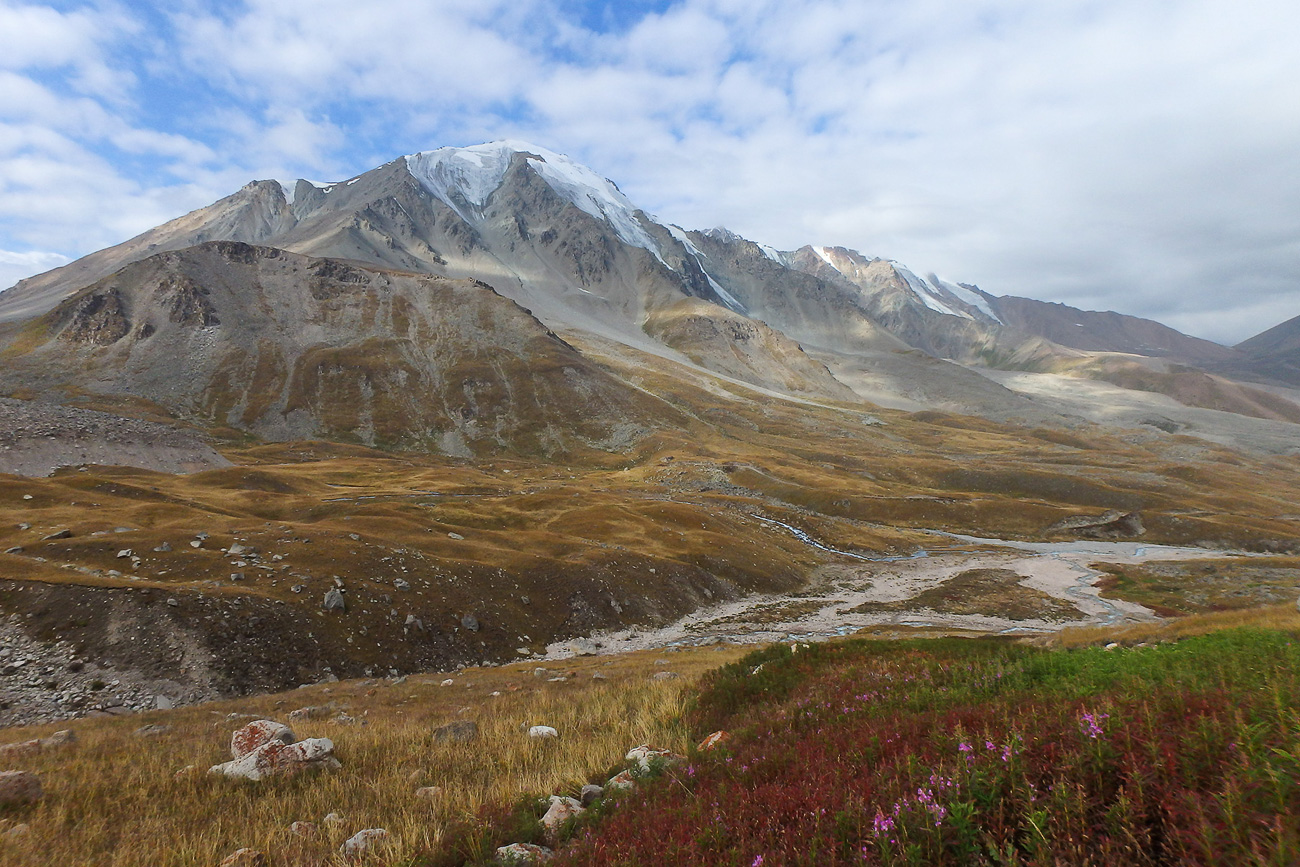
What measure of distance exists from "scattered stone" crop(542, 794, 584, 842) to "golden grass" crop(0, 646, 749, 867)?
702mm

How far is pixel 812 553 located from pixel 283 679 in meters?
65.1

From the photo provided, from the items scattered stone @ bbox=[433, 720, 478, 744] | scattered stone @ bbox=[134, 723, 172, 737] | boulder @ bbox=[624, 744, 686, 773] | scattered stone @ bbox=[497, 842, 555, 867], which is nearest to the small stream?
scattered stone @ bbox=[134, 723, 172, 737]

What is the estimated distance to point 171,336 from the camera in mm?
172625

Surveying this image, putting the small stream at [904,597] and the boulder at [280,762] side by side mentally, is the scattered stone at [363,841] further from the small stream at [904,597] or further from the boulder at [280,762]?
the small stream at [904,597]

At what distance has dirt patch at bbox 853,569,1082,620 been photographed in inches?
2255

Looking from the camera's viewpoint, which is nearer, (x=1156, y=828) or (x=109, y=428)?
(x=1156, y=828)

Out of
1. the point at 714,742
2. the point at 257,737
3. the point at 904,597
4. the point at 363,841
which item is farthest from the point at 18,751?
the point at 904,597

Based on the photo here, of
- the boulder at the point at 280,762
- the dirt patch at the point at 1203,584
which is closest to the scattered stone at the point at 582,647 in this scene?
the boulder at the point at 280,762

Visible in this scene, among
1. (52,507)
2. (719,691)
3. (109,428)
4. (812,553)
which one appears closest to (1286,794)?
(719,691)

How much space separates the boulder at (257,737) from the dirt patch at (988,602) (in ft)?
181

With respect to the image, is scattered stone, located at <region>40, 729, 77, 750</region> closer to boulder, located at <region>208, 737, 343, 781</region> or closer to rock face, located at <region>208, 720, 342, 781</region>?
rock face, located at <region>208, 720, 342, 781</region>

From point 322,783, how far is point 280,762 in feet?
4.37

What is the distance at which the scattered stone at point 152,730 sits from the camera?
16.2 metres

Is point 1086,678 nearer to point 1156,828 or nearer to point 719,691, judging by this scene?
point 1156,828
